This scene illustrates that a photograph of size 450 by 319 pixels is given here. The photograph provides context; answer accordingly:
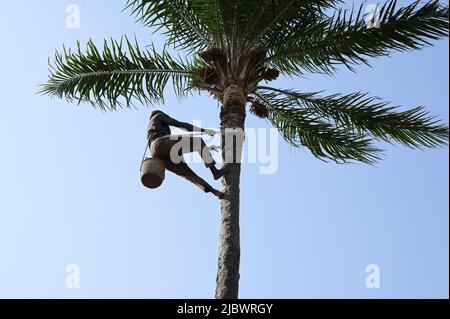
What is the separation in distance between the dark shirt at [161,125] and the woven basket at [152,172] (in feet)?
1.34

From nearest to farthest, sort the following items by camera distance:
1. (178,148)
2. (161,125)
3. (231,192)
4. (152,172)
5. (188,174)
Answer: (152,172) < (178,148) < (188,174) < (231,192) < (161,125)

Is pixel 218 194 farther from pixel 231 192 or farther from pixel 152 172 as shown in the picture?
pixel 152 172

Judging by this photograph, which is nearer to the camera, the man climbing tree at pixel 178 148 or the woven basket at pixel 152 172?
the woven basket at pixel 152 172

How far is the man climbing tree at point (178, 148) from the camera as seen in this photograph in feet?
26.5

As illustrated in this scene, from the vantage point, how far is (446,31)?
8.79 m

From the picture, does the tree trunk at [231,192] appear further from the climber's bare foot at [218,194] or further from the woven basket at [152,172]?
the woven basket at [152,172]

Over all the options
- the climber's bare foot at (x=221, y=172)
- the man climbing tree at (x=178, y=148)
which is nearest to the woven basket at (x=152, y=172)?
the man climbing tree at (x=178, y=148)

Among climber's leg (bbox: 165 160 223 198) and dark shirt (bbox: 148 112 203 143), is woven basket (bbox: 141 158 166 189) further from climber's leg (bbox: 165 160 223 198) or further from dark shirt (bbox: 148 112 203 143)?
dark shirt (bbox: 148 112 203 143)

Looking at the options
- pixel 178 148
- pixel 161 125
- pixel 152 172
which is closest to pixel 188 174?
pixel 178 148

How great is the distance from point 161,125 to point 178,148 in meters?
0.58

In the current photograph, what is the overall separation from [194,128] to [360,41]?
116 inches

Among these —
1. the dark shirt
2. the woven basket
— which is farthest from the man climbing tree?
the woven basket

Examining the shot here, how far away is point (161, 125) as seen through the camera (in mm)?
8500
